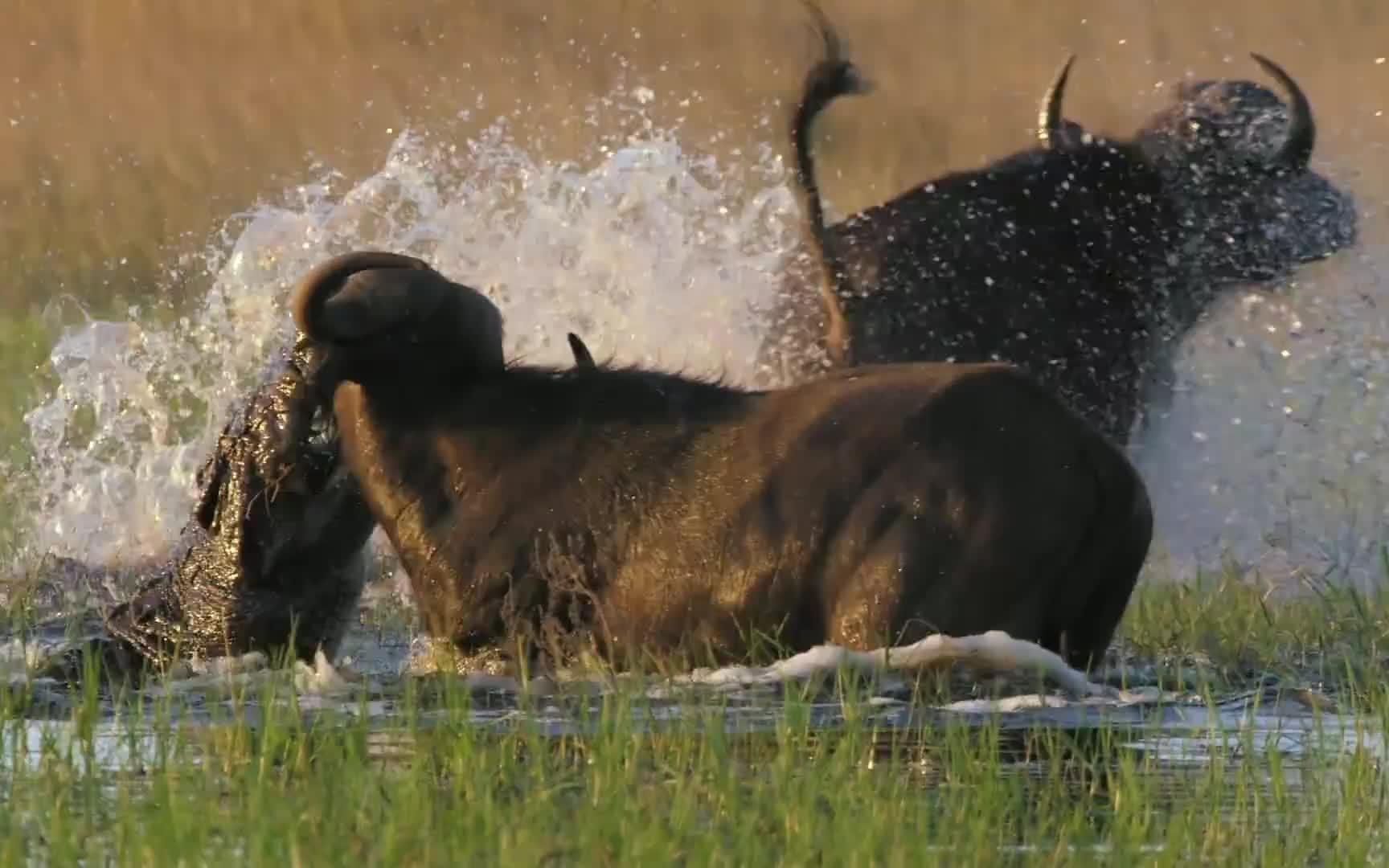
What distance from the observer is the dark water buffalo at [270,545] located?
7352 millimetres

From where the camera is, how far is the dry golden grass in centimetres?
1603

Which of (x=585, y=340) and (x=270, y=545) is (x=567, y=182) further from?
→ (x=270, y=545)

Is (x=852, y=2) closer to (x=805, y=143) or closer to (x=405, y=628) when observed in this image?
(x=805, y=143)

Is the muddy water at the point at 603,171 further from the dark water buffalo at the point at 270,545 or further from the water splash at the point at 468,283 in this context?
the dark water buffalo at the point at 270,545

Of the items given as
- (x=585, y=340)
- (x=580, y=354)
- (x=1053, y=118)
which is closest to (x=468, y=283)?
(x=585, y=340)

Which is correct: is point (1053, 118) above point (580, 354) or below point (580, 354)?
above

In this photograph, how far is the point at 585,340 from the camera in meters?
10.9

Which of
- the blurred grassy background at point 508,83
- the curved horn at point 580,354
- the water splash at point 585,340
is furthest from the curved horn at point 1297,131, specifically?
the blurred grassy background at point 508,83

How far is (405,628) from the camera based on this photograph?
8477mm

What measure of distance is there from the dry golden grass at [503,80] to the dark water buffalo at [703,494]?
26.9ft

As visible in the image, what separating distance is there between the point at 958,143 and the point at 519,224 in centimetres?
550

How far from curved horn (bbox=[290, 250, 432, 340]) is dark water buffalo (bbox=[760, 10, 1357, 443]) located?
8.40ft

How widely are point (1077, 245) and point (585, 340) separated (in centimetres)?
181

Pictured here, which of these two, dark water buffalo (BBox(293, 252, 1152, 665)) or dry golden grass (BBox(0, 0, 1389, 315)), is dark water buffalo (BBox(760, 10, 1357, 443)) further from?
dry golden grass (BBox(0, 0, 1389, 315))
